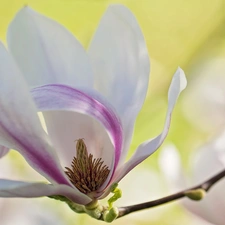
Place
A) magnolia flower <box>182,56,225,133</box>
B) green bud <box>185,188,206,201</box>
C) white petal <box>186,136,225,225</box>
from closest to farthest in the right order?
green bud <box>185,188,206,201</box> < white petal <box>186,136,225,225</box> < magnolia flower <box>182,56,225,133</box>

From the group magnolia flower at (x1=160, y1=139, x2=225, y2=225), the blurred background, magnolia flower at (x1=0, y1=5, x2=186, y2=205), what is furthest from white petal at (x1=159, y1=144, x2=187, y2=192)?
magnolia flower at (x1=0, y1=5, x2=186, y2=205)

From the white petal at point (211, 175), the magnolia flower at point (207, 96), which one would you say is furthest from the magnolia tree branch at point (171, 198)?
the magnolia flower at point (207, 96)

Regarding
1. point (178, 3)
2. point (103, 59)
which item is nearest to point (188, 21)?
point (178, 3)

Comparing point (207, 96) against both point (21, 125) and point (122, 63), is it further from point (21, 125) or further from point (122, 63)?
point (21, 125)

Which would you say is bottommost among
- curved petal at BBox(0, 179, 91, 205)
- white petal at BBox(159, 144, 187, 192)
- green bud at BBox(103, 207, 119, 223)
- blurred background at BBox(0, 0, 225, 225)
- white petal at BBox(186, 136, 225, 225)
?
blurred background at BBox(0, 0, 225, 225)

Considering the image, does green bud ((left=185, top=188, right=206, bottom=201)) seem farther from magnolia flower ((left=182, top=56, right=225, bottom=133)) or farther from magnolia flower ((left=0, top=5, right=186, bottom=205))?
magnolia flower ((left=182, top=56, right=225, bottom=133))

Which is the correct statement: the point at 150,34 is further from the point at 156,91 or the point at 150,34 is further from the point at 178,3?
the point at 156,91

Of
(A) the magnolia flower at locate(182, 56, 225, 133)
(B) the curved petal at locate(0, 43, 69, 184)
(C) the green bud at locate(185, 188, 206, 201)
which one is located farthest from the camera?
(A) the magnolia flower at locate(182, 56, 225, 133)
